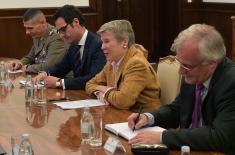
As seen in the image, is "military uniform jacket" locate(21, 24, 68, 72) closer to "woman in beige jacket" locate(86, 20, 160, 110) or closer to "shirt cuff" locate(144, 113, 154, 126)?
"woman in beige jacket" locate(86, 20, 160, 110)

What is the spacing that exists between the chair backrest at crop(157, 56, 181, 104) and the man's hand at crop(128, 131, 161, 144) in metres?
1.05

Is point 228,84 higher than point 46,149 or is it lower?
higher

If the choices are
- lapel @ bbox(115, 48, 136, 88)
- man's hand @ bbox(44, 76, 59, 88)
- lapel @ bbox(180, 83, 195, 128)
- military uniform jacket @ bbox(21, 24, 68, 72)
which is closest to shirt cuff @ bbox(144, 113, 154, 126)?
lapel @ bbox(180, 83, 195, 128)

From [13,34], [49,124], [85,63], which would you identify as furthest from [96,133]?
[13,34]

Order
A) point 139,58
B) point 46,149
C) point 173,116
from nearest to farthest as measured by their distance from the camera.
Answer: point 46,149 → point 173,116 → point 139,58

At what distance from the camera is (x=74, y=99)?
319cm

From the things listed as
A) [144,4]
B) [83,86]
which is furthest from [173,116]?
[144,4]

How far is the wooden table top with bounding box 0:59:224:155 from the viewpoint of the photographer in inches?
80.1

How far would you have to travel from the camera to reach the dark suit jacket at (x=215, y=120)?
1957 mm

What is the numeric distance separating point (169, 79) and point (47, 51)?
1965 mm

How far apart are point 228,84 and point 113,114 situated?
0.83m

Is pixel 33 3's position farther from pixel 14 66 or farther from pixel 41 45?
pixel 14 66

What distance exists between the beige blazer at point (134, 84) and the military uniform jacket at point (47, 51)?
1.52m

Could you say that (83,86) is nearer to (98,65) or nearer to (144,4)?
Answer: (98,65)
